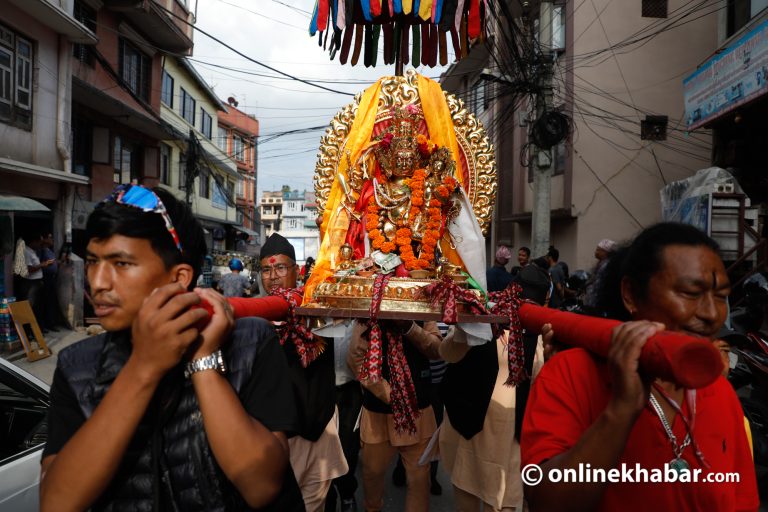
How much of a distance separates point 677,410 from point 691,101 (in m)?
11.5

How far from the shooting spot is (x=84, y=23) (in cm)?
1416

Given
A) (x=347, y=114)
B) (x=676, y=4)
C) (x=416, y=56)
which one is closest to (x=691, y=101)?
(x=676, y=4)

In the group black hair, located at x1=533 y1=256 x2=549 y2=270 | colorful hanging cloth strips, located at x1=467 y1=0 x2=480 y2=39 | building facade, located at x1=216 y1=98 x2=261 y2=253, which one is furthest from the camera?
building facade, located at x1=216 y1=98 x2=261 y2=253

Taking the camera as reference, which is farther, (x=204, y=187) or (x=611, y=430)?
(x=204, y=187)

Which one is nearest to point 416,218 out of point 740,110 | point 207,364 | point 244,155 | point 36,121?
point 207,364

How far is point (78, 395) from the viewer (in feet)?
4.44

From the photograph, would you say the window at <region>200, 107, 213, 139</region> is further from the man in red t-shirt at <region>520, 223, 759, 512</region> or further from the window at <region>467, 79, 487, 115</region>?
the man in red t-shirt at <region>520, 223, 759, 512</region>

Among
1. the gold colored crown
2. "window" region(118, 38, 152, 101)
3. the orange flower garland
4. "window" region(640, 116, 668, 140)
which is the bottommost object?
the orange flower garland

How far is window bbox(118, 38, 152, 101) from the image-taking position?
16266 millimetres

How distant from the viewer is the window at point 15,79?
33.1 ft

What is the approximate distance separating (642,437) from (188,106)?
26475 millimetres

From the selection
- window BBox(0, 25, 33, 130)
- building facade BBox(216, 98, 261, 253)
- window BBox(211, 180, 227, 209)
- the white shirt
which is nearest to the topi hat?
the white shirt

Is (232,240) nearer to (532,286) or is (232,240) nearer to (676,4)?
(676,4)

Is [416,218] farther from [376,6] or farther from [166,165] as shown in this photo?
[166,165]
